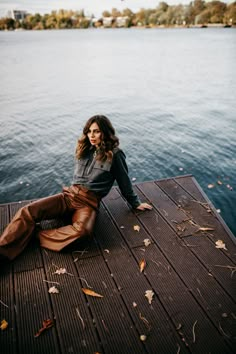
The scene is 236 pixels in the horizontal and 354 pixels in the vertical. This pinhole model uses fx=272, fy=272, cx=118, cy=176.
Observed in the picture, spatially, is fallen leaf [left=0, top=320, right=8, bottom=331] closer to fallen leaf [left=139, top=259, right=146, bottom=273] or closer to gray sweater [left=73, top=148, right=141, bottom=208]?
fallen leaf [left=139, top=259, right=146, bottom=273]

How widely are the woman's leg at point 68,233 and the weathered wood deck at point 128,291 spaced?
156 mm

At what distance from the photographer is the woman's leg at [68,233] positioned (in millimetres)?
3676

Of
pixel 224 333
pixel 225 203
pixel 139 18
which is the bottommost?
pixel 225 203

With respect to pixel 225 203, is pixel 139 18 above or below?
above

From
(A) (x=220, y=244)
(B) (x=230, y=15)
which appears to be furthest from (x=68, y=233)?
(B) (x=230, y=15)

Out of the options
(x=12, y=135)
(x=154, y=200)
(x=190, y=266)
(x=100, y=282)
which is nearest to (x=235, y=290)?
(x=190, y=266)

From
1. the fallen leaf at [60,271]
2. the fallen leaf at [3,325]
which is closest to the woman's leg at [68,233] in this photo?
the fallen leaf at [60,271]

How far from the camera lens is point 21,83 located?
2156cm

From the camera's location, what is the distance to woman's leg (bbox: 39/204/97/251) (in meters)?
3.68

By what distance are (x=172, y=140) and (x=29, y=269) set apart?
873cm

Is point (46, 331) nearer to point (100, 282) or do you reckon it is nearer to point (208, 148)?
point (100, 282)

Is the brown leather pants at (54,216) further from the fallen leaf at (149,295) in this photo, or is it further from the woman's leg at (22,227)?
the fallen leaf at (149,295)

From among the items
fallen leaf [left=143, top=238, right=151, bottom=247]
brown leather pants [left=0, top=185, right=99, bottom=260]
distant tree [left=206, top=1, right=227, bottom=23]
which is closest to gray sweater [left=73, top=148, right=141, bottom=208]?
brown leather pants [left=0, top=185, right=99, bottom=260]

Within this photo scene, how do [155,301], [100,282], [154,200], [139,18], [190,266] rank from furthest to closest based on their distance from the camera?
[139,18] → [154,200] → [190,266] → [100,282] → [155,301]
